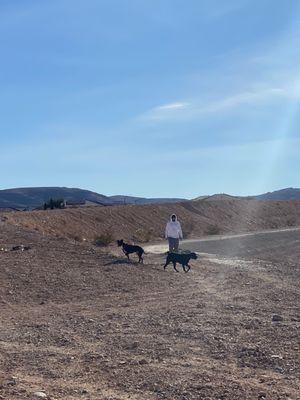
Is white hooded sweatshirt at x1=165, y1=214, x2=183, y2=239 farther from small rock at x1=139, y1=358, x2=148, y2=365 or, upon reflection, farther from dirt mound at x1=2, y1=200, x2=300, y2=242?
small rock at x1=139, y1=358, x2=148, y2=365

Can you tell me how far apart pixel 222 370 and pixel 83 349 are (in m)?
2.48

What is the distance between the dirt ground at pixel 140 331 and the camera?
9148 millimetres

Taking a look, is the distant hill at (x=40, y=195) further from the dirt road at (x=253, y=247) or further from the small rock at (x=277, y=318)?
the small rock at (x=277, y=318)

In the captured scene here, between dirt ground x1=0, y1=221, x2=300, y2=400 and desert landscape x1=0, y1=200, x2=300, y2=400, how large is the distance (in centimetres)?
2

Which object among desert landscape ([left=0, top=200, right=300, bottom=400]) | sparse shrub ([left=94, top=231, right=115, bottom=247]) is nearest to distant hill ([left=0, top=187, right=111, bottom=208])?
sparse shrub ([left=94, top=231, right=115, bottom=247])

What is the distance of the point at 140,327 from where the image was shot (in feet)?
44.1

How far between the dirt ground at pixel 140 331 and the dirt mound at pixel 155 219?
2329 cm

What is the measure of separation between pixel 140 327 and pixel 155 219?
51.1 meters

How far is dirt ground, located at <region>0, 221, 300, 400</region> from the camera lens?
915cm

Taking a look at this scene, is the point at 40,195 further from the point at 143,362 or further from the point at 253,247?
the point at 143,362

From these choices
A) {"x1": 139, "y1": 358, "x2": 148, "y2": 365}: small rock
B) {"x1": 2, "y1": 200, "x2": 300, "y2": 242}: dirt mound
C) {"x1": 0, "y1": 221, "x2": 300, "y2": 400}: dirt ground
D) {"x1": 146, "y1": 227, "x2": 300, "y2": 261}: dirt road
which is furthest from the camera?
{"x1": 2, "y1": 200, "x2": 300, "y2": 242}: dirt mound

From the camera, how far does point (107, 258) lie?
81.5 ft

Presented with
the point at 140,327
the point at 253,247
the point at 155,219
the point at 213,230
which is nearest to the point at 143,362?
the point at 140,327

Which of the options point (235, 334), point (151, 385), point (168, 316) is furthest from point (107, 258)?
point (151, 385)
